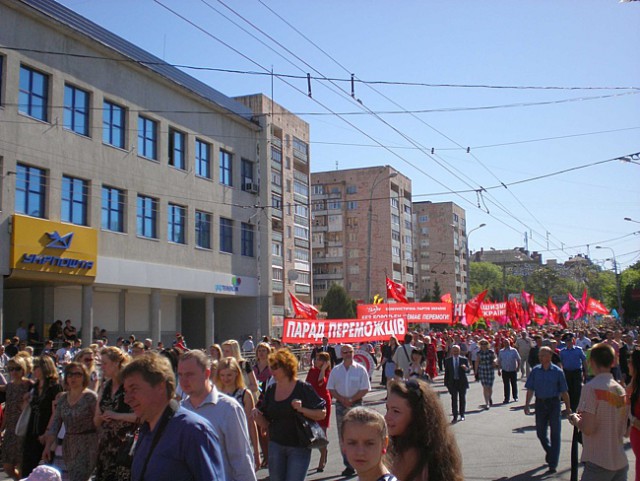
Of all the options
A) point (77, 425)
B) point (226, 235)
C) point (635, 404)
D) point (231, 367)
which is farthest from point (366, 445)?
point (226, 235)

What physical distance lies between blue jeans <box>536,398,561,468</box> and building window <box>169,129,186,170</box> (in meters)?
29.7

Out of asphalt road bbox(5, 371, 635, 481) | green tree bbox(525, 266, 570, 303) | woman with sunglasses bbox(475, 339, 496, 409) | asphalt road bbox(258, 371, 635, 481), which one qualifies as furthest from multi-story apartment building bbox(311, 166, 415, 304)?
asphalt road bbox(5, 371, 635, 481)

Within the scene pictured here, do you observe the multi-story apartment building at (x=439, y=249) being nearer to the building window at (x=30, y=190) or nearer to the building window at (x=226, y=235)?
the building window at (x=226, y=235)

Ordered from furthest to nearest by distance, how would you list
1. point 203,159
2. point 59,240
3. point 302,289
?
point 302,289 → point 203,159 → point 59,240

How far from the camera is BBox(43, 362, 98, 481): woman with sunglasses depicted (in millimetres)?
6590

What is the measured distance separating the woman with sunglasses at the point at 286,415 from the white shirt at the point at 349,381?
3.58 m

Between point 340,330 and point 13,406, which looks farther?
point 340,330

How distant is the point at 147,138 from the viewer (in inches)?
1390

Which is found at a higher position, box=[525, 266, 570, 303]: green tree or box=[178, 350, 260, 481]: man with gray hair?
box=[525, 266, 570, 303]: green tree

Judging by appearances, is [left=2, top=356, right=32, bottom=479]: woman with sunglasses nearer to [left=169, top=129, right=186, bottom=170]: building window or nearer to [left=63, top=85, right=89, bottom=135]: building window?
[left=63, top=85, right=89, bottom=135]: building window

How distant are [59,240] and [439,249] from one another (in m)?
93.0

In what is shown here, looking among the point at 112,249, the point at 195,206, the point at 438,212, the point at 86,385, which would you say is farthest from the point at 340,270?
the point at 86,385

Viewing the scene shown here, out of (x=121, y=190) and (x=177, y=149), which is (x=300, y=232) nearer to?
(x=177, y=149)

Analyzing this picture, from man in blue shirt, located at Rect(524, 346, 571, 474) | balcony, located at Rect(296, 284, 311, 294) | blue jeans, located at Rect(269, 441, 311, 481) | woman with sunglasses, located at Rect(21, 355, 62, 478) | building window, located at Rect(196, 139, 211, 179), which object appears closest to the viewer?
blue jeans, located at Rect(269, 441, 311, 481)
